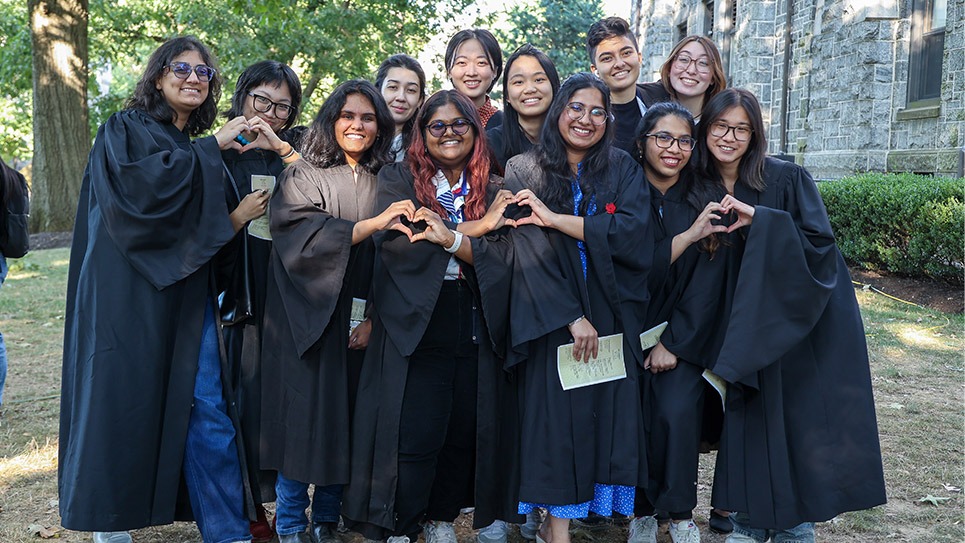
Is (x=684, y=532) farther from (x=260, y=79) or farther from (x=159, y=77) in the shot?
(x=159, y=77)

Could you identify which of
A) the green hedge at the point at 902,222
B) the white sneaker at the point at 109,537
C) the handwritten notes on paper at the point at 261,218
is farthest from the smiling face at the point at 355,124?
the green hedge at the point at 902,222

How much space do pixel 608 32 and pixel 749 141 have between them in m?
1.27

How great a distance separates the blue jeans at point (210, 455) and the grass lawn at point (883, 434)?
55 centimetres

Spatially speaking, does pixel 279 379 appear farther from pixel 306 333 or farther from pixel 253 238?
pixel 253 238

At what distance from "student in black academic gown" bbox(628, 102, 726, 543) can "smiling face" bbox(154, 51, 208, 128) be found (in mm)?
1976

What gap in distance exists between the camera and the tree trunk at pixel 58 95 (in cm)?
1592

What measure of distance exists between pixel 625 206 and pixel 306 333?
147cm

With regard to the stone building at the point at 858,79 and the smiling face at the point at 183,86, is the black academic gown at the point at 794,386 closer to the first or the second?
the smiling face at the point at 183,86

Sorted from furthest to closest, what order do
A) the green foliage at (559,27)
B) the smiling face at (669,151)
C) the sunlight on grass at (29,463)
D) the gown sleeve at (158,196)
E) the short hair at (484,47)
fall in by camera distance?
the green foliage at (559,27) < the sunlight on grass at (29,463) < the short hair at (484,47) < the smiling face at (669,151) < the gown sleeve at (158,196)

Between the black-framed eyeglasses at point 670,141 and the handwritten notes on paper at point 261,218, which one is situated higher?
the black-framed eyeglasses at point 670,141

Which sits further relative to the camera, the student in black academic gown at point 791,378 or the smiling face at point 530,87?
the smiling face at point 530,87

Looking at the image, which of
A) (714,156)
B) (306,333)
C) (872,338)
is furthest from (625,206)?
(872,338)

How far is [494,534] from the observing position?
4.23 meters

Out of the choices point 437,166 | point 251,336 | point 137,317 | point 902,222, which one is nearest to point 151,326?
point 137,317
